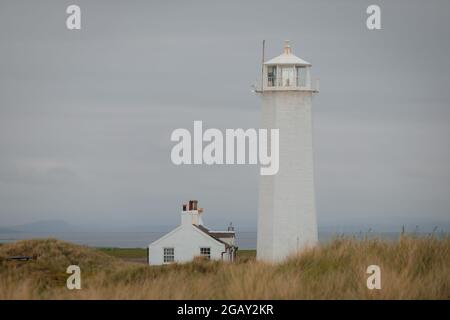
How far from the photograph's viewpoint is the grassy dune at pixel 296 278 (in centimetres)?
1327

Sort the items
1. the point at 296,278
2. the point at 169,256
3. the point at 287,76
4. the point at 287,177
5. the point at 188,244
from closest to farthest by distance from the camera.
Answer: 1. the point at 296,278
2. the point at 287,177
3. the point at 287,76
4. the point at 188,244
5. the point at 169,256

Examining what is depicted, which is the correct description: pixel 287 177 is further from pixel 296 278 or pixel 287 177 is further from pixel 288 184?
pixel 296 278

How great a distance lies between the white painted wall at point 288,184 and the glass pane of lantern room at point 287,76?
419 millimetres

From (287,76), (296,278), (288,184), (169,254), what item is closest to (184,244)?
(169,254)

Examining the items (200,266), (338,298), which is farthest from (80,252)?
(338,298)

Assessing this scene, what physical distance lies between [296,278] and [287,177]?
56.7ft

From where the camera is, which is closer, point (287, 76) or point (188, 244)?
point (287, 76)

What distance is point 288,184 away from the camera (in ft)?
103

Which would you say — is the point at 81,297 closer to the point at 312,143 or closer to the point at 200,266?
the point at 200,266

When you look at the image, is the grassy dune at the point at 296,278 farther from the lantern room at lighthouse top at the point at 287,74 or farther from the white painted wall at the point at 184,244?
the white painted wall at the point at 184,244

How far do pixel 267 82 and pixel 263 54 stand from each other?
226 cm

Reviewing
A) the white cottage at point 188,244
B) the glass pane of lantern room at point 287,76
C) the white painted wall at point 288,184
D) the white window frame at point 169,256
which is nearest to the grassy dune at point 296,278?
the white painted wall at point 288,184

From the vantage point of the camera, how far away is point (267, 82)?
32062 millimetres

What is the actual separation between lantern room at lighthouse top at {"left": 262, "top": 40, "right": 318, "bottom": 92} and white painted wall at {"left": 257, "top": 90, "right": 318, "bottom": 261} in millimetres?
257
